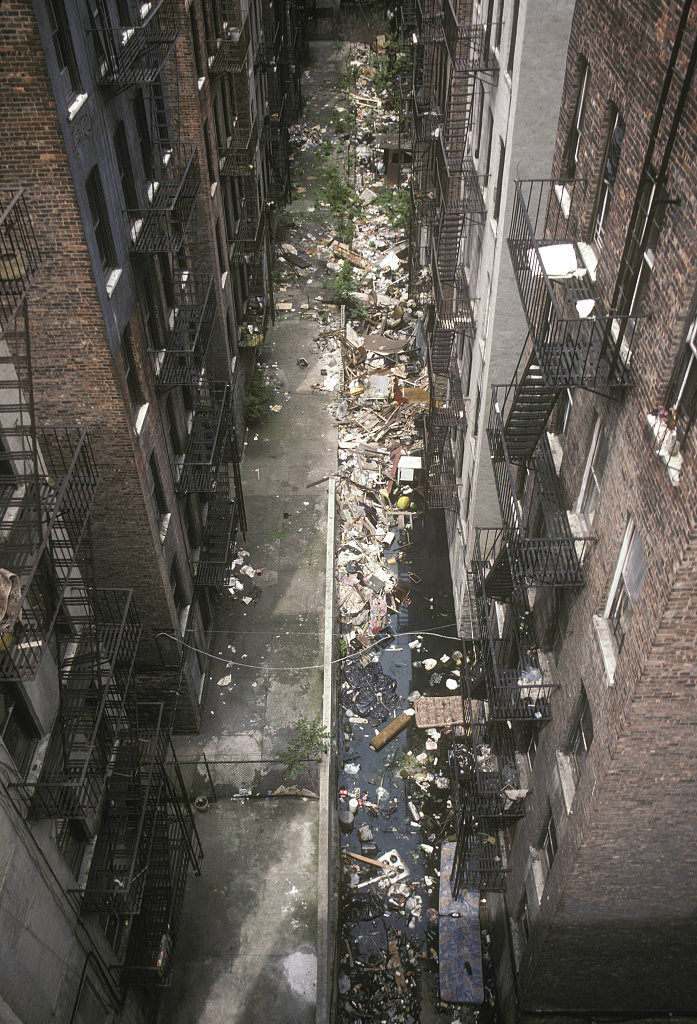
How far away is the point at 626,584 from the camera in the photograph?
10.9 m

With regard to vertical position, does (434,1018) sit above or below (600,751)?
below

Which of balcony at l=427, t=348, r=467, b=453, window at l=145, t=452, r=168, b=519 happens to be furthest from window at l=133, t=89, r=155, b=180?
balcony at l=427, t=348, r=467, b=453

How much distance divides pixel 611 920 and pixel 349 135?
4777cm

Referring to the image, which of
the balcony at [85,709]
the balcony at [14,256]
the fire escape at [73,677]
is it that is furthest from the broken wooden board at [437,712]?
the balcony at [14,256]

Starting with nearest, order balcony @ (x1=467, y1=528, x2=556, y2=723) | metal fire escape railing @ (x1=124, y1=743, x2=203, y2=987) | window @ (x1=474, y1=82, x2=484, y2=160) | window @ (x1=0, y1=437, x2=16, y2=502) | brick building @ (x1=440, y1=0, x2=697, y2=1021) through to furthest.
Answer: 1. brick building @ (x1=440, y1=0, x2=697, y2=1021)
2. window @ (x1=0, y1=437, x2=16, y2=502)
3. balcony @ (x1=467, y1=528, x2=556, y2=723)
4. metal fire escape railing @ (x1=124, y1=743, x2=203, y2=987)
5. window @ (x1=474, y1=82, x2=484, y2=160)

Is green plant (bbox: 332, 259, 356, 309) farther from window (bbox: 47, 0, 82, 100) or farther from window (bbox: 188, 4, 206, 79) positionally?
window (bbox: 47, 0, 82, 100)

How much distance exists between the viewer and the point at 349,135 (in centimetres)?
5025

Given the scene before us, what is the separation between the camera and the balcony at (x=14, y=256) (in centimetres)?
1002

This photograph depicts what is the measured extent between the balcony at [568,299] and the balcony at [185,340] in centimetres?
811

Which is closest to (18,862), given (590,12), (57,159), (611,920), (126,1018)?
(126,1018)

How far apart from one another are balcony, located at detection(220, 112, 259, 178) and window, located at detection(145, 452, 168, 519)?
495 inches

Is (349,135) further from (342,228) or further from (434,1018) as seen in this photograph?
(434,1018)

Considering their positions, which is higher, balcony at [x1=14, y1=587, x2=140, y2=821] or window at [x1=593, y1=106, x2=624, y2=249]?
window at [x1=593, y1=106, x2=624, y2=249]

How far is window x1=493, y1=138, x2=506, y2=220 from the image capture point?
655 inches
